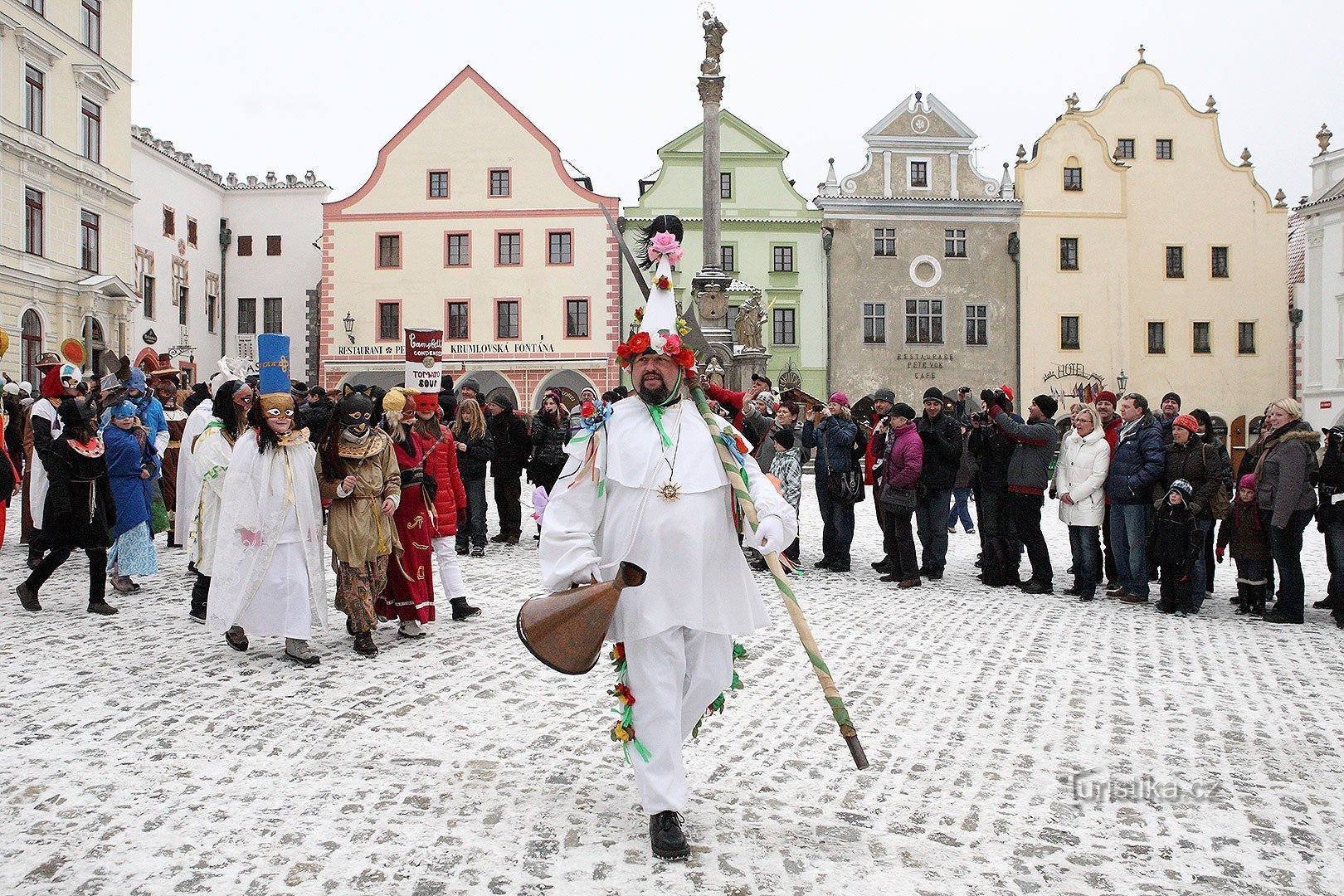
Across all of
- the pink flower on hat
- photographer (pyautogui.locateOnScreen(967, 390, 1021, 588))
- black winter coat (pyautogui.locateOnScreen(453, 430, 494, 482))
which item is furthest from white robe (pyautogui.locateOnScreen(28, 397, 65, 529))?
photographer (pyautogui.locateOnScreen(967, 390, 1021, 588))

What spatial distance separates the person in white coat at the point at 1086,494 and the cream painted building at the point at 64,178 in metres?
26.1

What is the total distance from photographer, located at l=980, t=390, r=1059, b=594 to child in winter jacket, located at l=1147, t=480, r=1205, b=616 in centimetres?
115

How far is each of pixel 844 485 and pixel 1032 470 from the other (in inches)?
83.0

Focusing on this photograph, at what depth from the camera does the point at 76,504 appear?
830 centimetres

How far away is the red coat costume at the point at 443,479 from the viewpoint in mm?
8344

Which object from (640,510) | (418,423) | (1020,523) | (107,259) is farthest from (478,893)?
(107,259)

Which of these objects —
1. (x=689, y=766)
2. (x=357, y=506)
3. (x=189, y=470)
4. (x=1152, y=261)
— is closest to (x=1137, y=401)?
(x=689, y=766)

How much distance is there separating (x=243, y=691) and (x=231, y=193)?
43.8 m

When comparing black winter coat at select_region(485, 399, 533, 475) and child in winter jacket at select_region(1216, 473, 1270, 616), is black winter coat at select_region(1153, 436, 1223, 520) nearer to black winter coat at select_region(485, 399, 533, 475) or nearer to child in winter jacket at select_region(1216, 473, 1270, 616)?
child in winter jacket at select_region(1216, 473, 1270, 616)

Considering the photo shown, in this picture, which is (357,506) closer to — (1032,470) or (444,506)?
(444,506)

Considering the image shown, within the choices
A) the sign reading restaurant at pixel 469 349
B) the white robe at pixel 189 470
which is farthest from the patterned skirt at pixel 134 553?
the sign reading restaurant at pixel 469 349

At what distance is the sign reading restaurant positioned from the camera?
3781cm

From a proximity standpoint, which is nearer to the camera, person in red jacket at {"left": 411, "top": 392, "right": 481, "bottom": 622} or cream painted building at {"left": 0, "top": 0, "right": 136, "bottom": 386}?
person in red jacket at {"left": 411, "top": 392, "right": 481, "bottom": 622}

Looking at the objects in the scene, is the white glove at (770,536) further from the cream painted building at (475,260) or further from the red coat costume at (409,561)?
the cream painted building at (475,260)
